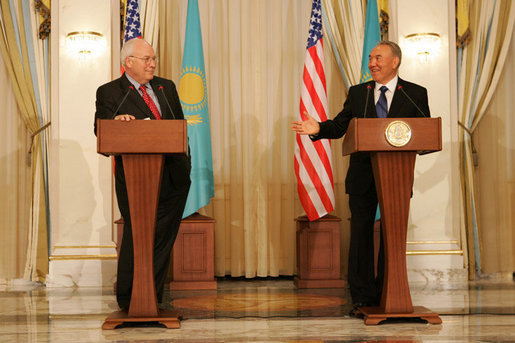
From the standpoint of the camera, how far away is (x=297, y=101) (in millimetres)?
6168

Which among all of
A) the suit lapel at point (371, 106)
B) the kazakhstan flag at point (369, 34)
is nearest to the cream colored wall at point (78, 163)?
the kazakhstan flag at point (369, 34)

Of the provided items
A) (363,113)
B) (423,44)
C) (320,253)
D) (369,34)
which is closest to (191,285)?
(320,253)

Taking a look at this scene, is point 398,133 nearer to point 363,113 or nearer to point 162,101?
point 363,113

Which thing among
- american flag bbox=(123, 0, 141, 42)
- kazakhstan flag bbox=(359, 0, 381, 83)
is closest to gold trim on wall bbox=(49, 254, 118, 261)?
american flag bbox=(123, 0, 141, 42)

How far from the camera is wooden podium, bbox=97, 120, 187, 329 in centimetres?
327

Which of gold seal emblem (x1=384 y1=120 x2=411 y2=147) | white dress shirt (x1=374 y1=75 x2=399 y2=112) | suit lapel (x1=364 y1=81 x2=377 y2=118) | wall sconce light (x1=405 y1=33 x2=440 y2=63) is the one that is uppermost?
wall sconce light (x1=405 y1=33 x2=440 y2=63)

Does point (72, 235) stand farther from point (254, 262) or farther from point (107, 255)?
point (254, 262)

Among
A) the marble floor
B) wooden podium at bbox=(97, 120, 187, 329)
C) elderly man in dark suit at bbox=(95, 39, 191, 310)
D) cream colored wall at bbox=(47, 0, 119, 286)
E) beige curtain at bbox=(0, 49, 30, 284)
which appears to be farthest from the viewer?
beige curtain at bbox=(0, 49, 30, 284)

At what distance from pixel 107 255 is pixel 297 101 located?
2545mm

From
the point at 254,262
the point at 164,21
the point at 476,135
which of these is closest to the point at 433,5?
the point at 476,135

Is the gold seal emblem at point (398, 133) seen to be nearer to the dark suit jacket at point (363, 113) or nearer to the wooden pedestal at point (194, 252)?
the dark suit jacket at point (363, 113)

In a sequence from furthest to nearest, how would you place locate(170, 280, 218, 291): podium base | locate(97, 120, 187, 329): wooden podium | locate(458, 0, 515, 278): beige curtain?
1. locate(458, 0, 515, 278): beige curtain
2. locate(170, 280, 218, 291): podium base
3. locate(97, 120, 187, 329): wooden podium

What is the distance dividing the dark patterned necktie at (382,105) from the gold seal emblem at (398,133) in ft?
1.32

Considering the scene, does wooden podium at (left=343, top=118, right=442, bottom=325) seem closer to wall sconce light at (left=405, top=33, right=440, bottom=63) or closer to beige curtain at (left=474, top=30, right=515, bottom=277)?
wall sconce light at (left=405, top=33, right=440, bottom=63)
